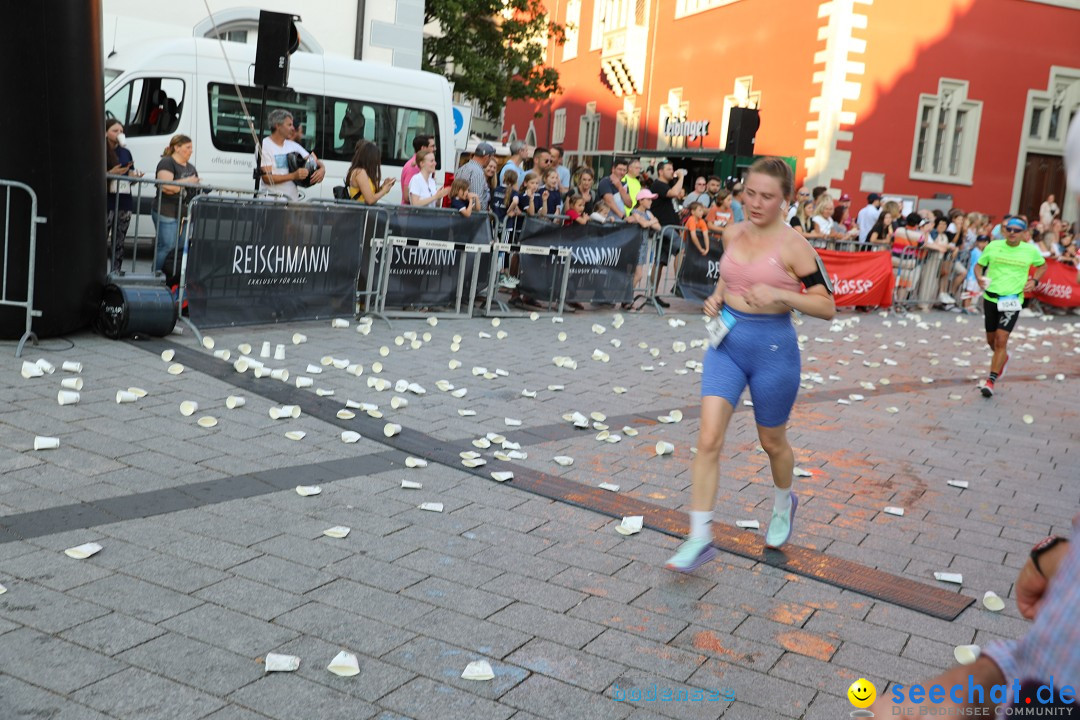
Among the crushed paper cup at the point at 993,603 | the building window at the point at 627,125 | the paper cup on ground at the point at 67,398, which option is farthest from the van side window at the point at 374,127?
the building window at the point at 627,125

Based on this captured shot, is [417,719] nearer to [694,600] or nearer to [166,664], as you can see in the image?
[166,664]

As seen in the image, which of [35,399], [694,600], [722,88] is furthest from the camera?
[722,88]

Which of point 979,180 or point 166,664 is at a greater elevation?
point 979,180

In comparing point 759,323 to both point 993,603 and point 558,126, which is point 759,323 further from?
point 558,126

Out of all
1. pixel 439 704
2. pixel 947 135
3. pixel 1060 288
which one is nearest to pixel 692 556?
pixel 439 704

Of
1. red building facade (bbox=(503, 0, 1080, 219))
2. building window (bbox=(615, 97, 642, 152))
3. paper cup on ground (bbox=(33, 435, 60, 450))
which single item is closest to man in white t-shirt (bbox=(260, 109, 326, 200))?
paper cup on ground (bbox=(33, 435, 60, 450))

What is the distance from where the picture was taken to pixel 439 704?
3.30 meters

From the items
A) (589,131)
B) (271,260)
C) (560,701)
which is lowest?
(560,701)

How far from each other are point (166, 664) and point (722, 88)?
3263 cm

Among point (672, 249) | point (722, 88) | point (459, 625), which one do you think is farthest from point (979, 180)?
point (459, 625)

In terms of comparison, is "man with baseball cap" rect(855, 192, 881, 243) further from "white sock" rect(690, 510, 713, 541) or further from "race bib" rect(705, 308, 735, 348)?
"white sock" rect(690, 510, 713, 541)

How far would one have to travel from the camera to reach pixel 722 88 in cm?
3378

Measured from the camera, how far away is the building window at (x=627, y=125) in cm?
4028

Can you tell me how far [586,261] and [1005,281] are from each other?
5.15m
